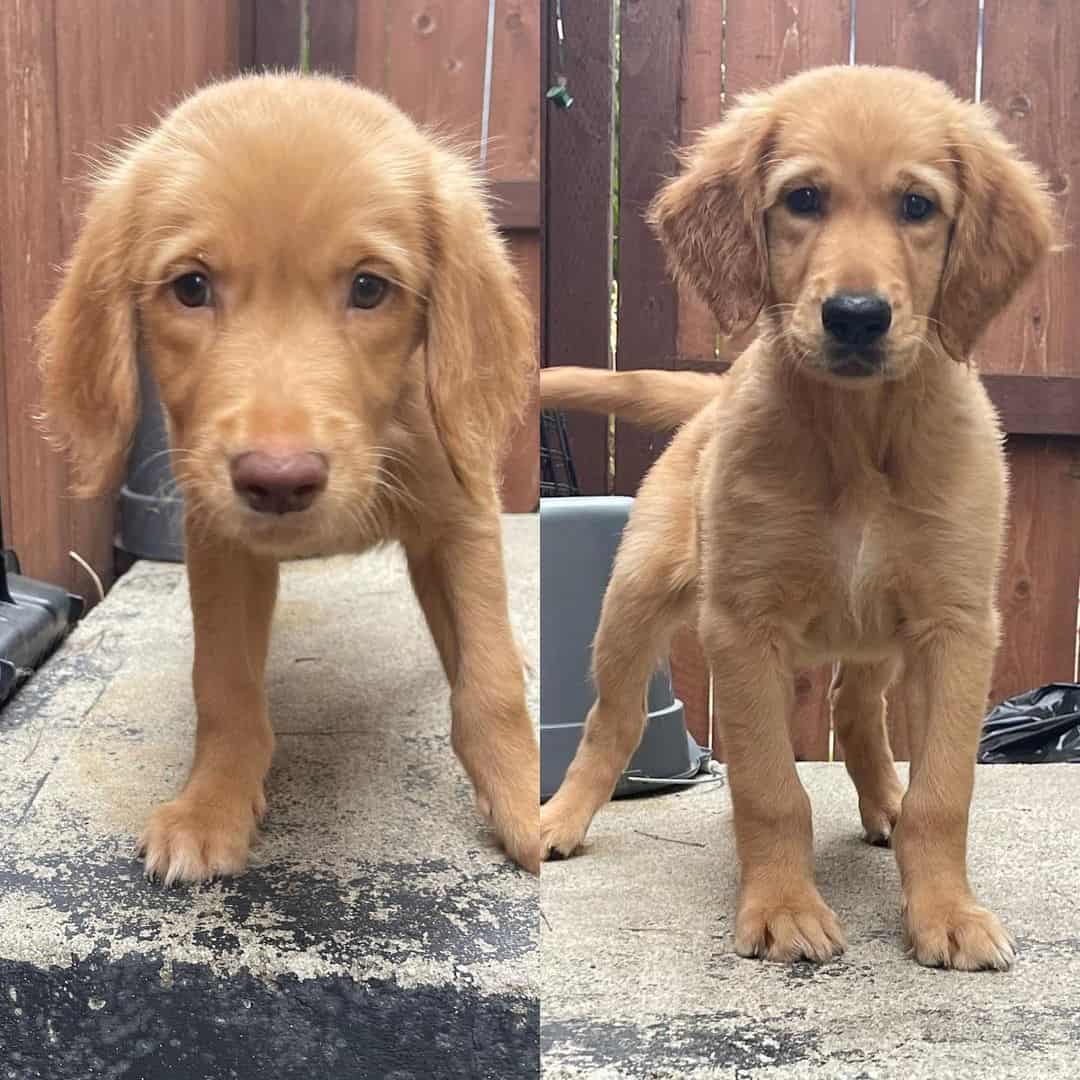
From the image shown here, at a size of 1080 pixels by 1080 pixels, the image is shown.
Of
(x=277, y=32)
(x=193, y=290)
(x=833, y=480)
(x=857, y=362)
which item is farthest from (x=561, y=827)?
(x=277, y=32)

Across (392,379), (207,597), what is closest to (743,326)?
(392,379)

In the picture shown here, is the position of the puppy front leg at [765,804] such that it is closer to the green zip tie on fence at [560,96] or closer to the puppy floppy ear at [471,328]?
the puppy floppy ear at [471,328]

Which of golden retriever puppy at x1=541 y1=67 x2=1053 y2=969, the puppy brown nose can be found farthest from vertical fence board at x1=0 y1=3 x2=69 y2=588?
golden retriever puppy at x1=541 y1=67 x2=1053 y2=969

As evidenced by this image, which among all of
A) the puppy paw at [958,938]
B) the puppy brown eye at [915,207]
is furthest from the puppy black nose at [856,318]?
the puppy paw at [958,938]

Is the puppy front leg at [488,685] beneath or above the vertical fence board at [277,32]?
beneath

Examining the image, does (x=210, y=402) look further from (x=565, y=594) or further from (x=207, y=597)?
(x=565, y=594)

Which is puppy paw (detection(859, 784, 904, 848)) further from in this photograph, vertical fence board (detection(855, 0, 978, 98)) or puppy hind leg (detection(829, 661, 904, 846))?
vertical fence board (detection(855, 0, 978, 98))

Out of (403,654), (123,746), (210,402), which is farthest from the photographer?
(403,654)
